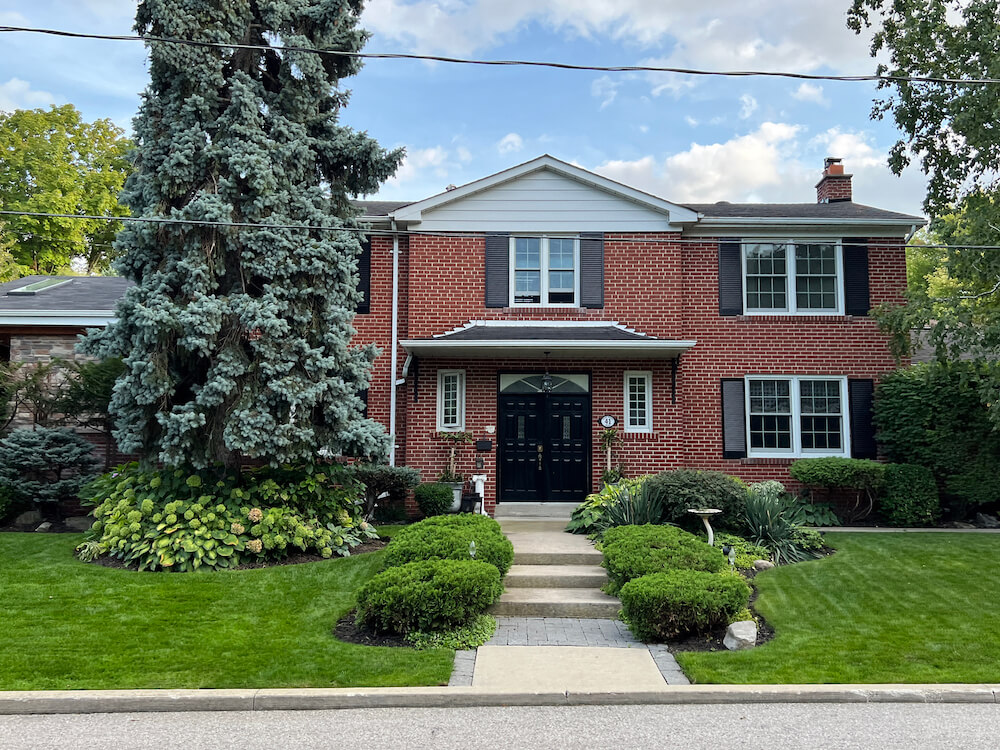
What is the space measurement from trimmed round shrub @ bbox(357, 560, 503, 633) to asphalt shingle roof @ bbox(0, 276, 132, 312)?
8.38 meters

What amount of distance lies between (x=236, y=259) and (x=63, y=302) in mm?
6262

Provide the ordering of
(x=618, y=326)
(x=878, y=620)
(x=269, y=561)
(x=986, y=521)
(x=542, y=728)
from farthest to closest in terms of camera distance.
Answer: (x=618, y=326), (x=986, y=521), (x=269, y=561), (x=878, y=620), (x=542, y=728)

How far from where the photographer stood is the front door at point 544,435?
539 inches

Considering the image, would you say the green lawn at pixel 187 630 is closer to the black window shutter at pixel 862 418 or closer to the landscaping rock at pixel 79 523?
the landscaping rock at pixel 79 523

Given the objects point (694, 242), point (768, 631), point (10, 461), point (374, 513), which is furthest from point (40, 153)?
point (768, 631)

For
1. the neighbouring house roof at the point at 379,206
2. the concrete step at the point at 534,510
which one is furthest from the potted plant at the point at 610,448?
the neighbouring house roof at the point at 379,206

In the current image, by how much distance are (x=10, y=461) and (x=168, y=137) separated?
5.92 meters

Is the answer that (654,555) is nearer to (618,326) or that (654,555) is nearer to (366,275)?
(618,326)

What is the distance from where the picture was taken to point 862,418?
45.9ft

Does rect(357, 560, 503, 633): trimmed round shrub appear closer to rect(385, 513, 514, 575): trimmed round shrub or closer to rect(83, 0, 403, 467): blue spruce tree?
rect(385, 513, 514, 575): trimmed round shrub

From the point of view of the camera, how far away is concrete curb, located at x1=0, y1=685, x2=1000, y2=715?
5.37 m

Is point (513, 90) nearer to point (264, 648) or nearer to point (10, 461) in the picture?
point (264, 648)

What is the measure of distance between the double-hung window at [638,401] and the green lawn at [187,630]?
19.6 feet

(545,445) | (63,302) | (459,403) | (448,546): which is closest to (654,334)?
(545,445)
